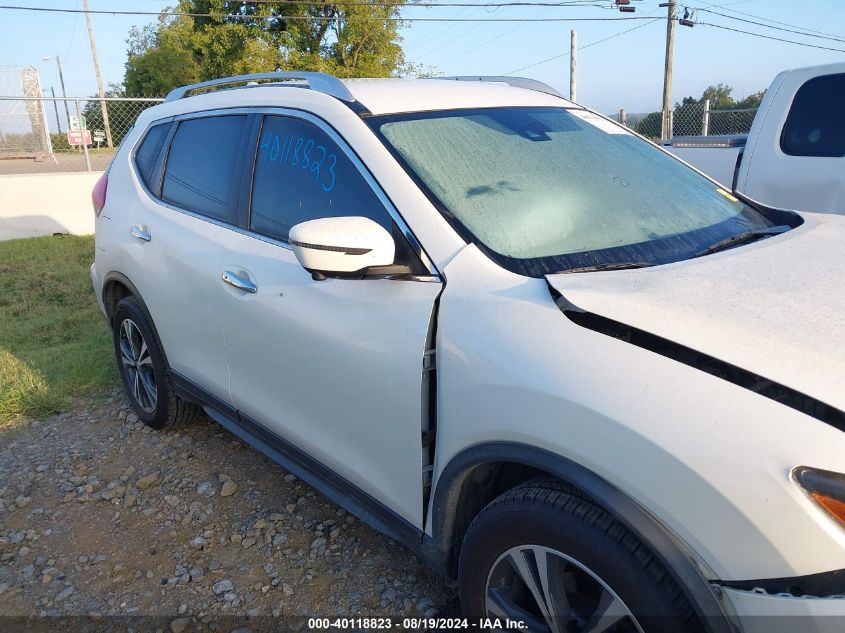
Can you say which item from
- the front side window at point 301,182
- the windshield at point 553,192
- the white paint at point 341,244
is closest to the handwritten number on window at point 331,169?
the front side window at point 301,182

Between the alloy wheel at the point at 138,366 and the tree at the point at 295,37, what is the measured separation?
66.7 feet

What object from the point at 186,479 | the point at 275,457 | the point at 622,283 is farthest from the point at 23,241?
the point at 622,283

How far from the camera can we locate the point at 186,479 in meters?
3.55

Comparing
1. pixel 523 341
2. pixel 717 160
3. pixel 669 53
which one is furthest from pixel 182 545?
pixel 669 53

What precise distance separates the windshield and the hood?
7.3 inches

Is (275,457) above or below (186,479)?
above

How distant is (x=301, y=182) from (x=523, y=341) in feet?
4.16

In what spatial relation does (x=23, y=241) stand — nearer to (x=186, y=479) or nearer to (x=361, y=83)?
(x=186, y=479)

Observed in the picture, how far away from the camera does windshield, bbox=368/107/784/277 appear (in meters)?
2.15

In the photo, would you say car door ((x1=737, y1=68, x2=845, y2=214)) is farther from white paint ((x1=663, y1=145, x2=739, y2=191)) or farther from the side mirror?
the side mirror

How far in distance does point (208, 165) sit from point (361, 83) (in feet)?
2.98

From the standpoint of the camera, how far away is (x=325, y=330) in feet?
7.65

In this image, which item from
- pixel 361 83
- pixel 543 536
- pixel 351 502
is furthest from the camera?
pixel 361 83

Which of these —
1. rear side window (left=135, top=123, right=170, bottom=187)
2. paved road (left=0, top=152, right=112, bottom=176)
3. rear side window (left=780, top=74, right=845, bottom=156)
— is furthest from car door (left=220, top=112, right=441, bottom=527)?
paved road (left=0, top=152, right=112, bottom=176)
